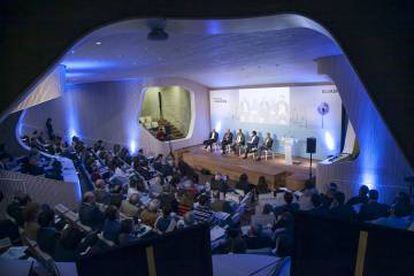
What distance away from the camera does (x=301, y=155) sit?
12.8m

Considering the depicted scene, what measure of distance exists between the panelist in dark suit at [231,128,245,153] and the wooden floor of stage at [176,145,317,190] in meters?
0.43

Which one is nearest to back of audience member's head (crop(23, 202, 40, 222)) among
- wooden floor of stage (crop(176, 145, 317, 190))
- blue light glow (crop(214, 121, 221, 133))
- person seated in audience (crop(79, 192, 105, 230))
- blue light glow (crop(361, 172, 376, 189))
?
person seated in audience (crop(79, 192, 105, 230))

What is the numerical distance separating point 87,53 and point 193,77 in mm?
8851

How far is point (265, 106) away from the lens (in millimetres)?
13961

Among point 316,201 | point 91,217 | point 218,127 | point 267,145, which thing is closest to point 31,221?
point 91,217

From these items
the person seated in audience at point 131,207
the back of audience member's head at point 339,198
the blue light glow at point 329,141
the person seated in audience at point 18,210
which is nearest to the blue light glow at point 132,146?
the blue light glow at point 329,141

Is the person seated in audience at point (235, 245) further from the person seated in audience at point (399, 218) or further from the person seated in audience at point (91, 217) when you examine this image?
the person seated in audience at point (91, 217)

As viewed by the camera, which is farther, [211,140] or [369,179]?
[211,140]

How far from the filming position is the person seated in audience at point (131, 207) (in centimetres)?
597

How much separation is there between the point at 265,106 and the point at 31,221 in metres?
10.9

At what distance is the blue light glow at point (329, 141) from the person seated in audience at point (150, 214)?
7879 mm

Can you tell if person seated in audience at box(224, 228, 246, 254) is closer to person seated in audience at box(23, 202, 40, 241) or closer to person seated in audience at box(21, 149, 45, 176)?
→ person seated in audience at box(23, 202, 40, 241)

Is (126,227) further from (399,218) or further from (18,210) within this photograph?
(399,218)

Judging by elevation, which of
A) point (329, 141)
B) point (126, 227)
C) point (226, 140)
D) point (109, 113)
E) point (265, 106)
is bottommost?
point (126, 227)
